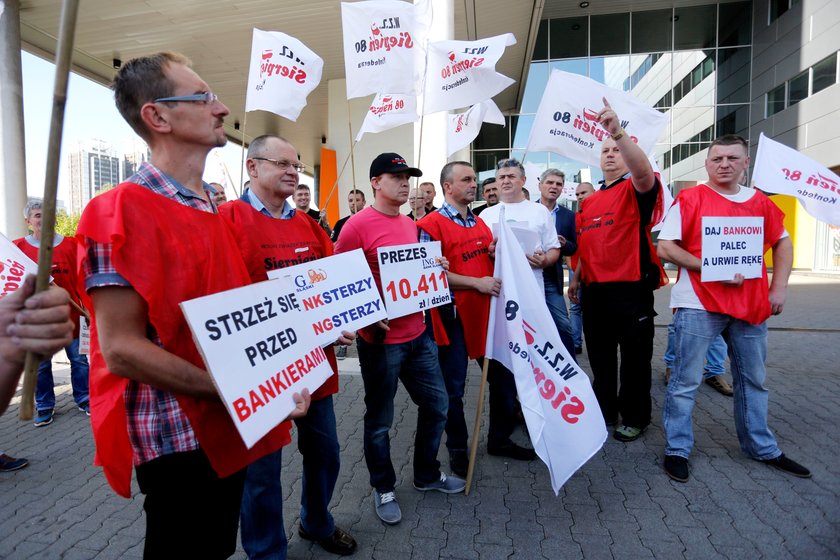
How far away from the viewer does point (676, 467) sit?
10.9 feet

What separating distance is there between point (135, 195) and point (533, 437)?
2445mm

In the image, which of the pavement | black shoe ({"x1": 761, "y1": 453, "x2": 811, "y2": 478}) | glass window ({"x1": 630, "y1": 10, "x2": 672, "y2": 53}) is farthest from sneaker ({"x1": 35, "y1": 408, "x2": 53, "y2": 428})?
glass window ({"x1": 630, "y1": 10, "x2": 672, "y2": 53})

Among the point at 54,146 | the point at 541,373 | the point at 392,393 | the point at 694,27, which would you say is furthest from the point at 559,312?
the point at 694,27

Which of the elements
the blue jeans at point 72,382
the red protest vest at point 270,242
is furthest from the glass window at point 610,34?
the red protest vest at point 270,242

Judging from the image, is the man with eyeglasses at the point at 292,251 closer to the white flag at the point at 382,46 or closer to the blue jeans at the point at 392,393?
the blue jeans at the point at 392,393

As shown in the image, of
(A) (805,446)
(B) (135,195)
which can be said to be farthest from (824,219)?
(B) (135,195)

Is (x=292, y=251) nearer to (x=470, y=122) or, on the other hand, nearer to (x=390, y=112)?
(x=390, y=112)

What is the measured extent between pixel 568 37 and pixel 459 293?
777 inches

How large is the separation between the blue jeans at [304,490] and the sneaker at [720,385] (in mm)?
4315

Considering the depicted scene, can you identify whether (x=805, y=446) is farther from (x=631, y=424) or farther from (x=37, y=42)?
(x=37, y=42)

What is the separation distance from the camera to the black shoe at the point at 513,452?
3682 millimetres

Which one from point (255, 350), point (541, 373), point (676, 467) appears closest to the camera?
point (255, 350)

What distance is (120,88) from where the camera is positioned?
1.50m

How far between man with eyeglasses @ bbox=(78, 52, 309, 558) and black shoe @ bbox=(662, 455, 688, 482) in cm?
284
